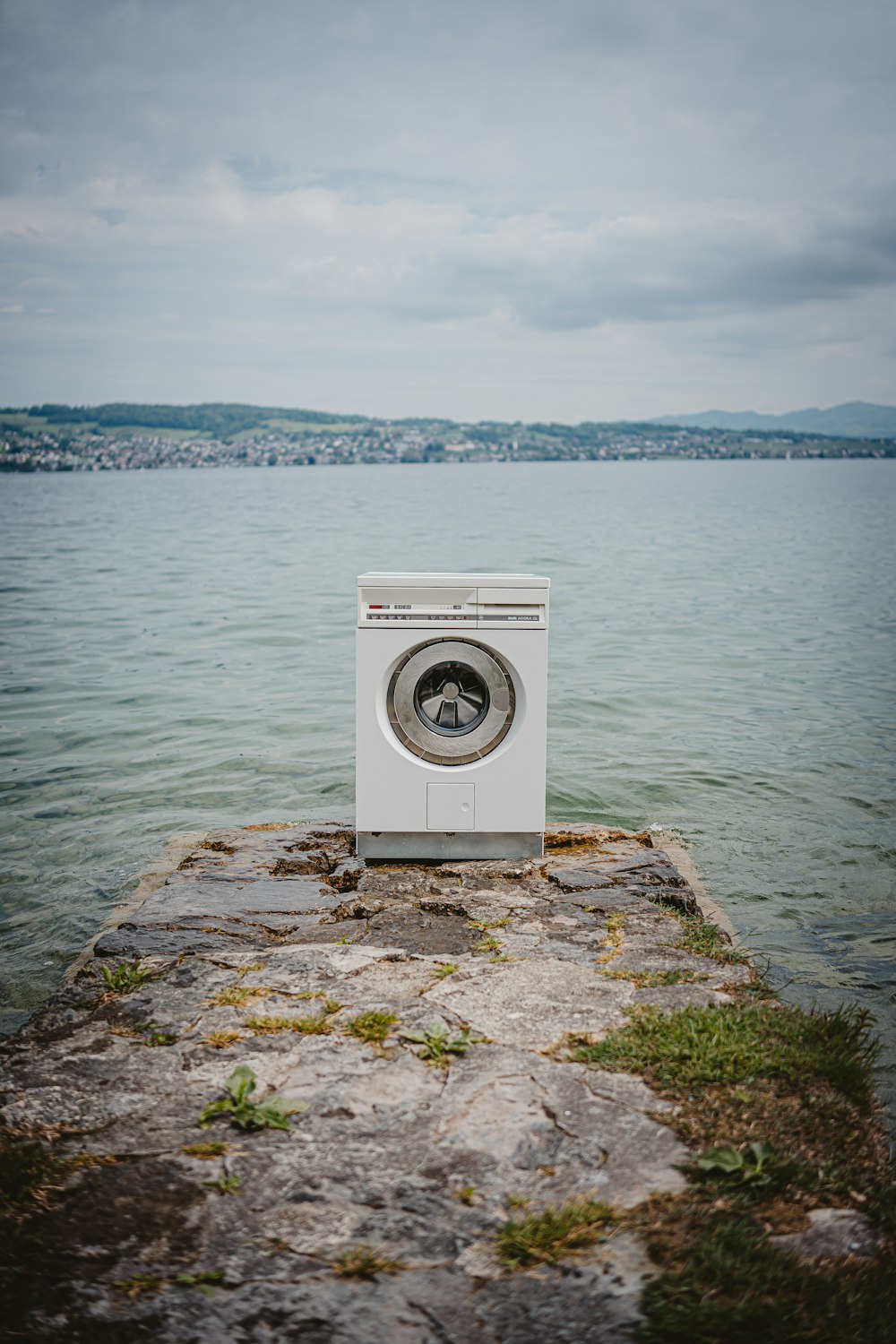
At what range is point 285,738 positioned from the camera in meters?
9.42

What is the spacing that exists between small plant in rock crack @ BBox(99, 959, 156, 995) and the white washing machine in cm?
127

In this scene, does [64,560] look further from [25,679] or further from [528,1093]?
[528,1093]

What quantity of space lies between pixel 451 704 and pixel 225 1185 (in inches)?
102

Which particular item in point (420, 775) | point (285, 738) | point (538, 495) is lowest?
point (285, 738)

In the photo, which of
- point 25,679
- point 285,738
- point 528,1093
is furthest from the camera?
point 25,679

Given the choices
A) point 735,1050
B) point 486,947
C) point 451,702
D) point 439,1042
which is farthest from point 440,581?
point 735,1050

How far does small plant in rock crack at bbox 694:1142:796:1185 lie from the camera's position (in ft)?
8.04

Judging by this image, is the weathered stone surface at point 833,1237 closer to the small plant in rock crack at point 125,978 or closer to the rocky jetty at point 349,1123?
the rocky jetty at point 349,1123

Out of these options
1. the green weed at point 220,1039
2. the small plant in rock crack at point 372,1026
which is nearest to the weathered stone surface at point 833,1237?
the small plant in rock crack at point 372,1026

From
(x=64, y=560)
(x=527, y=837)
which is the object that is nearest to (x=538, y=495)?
(x=64, y=560)

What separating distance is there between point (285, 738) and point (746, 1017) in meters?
6.69

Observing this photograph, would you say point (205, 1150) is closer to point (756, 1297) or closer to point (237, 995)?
point (237, 995)

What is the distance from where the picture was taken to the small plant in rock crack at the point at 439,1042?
3.03 m

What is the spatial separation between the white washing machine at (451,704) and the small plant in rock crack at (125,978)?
4.16 ft
